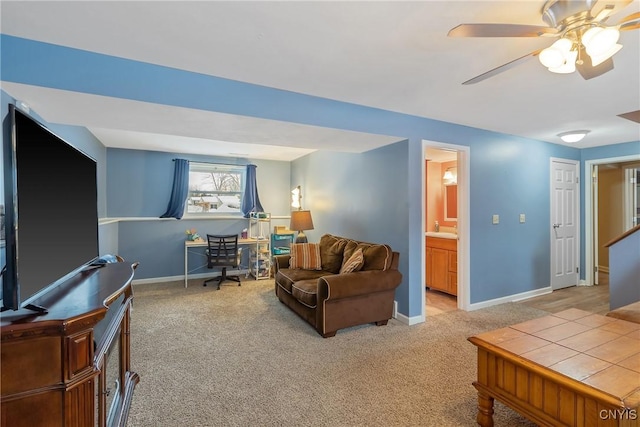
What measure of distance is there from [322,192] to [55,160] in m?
4.14

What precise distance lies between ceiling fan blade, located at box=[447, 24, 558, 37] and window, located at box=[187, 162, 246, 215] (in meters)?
5.19

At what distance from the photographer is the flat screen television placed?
0.97 meters

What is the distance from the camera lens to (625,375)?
140 centimetres

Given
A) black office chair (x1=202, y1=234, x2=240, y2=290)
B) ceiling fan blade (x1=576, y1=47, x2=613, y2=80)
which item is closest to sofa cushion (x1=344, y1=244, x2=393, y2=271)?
ceiling fan blade (x1=576, y1=47, x2=613, y2=80)

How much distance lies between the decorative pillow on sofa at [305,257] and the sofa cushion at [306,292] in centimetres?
57

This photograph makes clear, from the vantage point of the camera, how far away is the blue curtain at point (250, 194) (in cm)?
602

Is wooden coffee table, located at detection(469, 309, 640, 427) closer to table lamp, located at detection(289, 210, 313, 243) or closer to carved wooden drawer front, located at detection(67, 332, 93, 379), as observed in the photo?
carved wooden drawer front, located at detection(67, 332, 93, 379)

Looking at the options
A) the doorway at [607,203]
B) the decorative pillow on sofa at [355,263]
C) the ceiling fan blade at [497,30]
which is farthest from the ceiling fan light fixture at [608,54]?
the doorway at [607,203]

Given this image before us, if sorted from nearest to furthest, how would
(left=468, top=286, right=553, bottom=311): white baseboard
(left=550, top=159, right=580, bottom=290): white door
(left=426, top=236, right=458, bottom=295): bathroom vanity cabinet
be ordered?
(left=468, top=286, right=553, bottom=311): white baseboard → (left=426, top=236, right=458, bottom=295): bathroom vanity cabinet → (left=550, top=159, right=580, bottom=290): white door

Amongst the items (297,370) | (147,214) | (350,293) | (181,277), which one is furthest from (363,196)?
(147,214)

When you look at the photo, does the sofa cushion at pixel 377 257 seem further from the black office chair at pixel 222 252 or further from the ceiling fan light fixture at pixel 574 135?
the ceiling fan light fixture at pixel 574 135

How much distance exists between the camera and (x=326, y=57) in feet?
6.72

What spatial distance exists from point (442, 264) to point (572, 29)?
11.3ft

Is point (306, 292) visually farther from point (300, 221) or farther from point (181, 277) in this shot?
point (181, 277)
